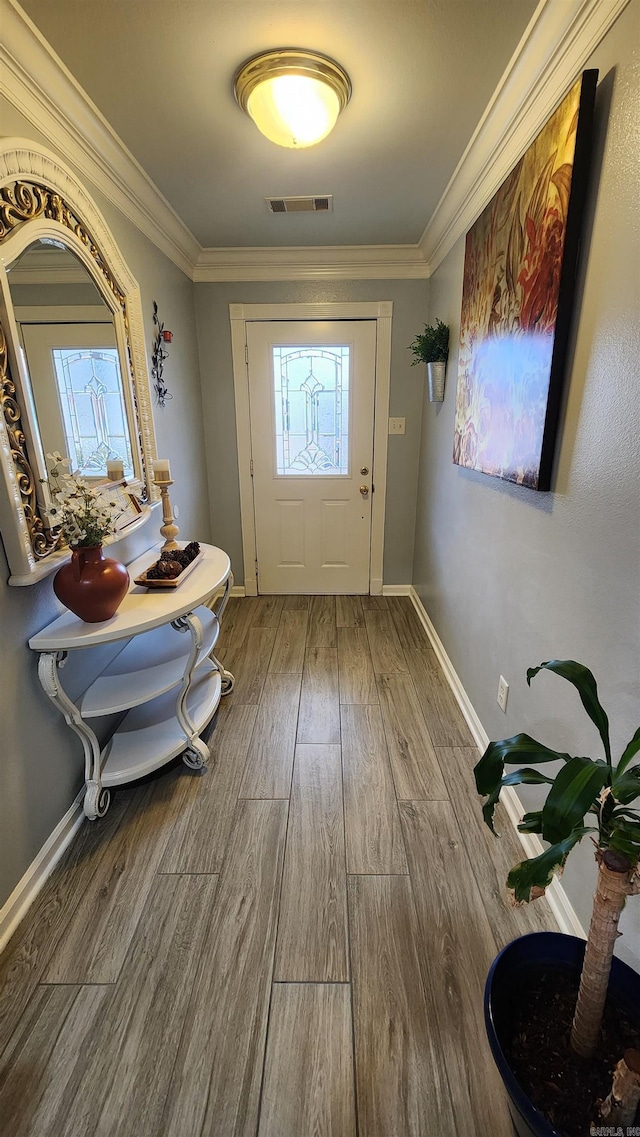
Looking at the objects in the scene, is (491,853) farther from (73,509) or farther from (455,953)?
(73,509)

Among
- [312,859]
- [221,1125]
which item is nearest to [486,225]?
[312,859]

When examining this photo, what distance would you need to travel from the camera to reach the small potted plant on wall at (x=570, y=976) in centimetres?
72

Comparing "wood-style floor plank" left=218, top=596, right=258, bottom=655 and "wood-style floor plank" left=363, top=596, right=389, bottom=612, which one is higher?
"wood-style floor plank" left=363, top=596, right=389, bottom=612

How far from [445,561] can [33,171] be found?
7.51 ft

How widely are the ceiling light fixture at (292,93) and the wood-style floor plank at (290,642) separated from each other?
2310 millimetres

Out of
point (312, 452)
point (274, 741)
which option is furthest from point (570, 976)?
point (312, 452)

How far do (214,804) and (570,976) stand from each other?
1198 mm

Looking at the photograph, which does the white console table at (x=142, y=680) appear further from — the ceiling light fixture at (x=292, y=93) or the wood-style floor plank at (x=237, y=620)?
the ceiling light fixture at (x=292, y=93)

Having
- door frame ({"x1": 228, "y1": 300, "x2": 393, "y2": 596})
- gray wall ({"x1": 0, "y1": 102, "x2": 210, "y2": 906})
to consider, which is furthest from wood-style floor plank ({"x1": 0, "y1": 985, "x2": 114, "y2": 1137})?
door frame ({"x1": 228, "y1": 300, "x2": 393, "y2": 596})

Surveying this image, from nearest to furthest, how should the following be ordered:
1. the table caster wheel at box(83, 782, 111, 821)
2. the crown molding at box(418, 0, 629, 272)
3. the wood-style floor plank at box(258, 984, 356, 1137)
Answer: the wood-style floor plank at box(258, 984, 356, 1137) → the crown molding at box(418, 0, 629, 272) → the table caster wheel at box(83, 782, 111, 821)

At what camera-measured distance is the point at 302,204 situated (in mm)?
2279

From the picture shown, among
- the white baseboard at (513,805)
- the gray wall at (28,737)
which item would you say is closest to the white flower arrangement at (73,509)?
the gray wall at (28,737)

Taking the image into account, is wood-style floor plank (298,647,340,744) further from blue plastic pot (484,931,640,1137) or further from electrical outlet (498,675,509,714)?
blue plastic pot (484,931,640,1137)

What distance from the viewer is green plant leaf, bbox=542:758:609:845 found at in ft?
2.24
